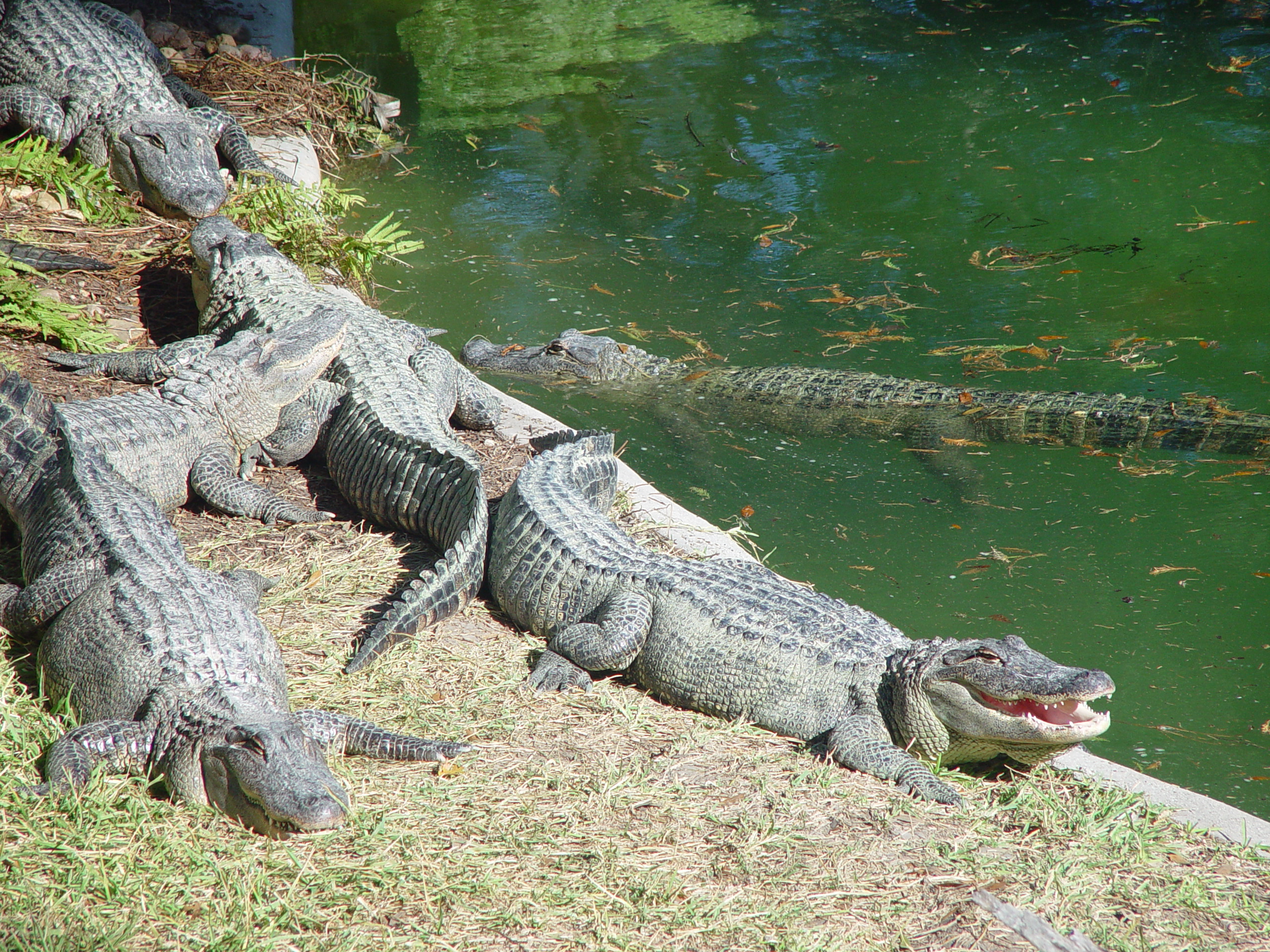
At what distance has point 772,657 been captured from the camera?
137 inches

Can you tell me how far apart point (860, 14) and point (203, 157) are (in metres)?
10.1

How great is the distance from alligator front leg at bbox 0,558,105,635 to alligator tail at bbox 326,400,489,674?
919 mm

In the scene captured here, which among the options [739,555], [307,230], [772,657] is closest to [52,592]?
[772,657]

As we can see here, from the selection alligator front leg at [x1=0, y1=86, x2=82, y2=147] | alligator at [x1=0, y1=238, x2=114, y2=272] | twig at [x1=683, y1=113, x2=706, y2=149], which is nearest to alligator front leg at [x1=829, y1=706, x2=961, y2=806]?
alligator at [x1=0, y1=238, x2=114, y2=272]

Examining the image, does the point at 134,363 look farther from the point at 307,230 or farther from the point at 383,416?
the point at 307,230

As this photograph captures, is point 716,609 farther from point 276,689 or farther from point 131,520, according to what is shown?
point 131,520

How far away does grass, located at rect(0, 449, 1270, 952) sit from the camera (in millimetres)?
2396

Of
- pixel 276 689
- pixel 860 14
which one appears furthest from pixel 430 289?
pixel 860 14

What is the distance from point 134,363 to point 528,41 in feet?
32.9

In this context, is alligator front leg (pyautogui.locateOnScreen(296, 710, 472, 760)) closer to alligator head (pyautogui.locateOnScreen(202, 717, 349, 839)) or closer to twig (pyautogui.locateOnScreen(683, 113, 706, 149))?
alligator head (pyautogui.locateOnScreen(202, 717, 349, 839))

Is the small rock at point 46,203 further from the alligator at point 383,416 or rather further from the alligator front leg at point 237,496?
the alligator front leg at point 237,496

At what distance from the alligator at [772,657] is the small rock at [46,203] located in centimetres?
448

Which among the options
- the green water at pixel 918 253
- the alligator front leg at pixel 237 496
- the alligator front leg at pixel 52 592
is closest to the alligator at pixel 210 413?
the alligator front leg at pixel 237 496

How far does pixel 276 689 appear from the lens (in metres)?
3.02
